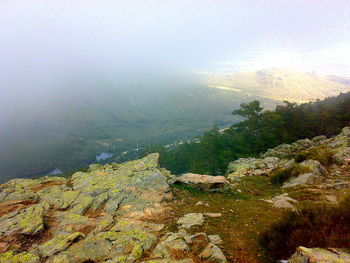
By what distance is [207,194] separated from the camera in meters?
14.1

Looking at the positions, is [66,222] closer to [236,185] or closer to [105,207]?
[105,207]

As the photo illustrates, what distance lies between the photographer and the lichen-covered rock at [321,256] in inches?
192

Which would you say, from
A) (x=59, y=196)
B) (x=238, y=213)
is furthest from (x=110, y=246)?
(x=59, y=196)

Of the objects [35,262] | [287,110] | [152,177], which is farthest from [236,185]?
[287,110]

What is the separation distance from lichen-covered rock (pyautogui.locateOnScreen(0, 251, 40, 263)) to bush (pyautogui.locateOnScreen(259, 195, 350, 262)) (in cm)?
861

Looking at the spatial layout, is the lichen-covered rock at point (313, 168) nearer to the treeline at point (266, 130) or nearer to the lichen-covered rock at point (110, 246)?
the lichen-covered rock at point (110, 246)

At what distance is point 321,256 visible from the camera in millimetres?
4996

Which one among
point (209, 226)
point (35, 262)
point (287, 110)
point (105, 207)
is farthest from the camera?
point (287, 110)

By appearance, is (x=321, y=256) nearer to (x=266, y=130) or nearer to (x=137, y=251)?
(x=137, y=251)

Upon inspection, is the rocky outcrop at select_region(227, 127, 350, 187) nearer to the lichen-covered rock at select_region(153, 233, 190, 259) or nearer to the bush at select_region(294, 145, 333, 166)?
the bush at select_region(294, 145, 333, 166)

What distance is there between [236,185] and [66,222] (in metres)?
11.9

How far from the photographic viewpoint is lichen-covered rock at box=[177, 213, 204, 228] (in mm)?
9312

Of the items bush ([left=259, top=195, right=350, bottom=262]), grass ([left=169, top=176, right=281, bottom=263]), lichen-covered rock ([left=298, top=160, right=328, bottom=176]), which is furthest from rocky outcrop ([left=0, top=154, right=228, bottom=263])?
lichen-covered rock ([left=298, top=160, right=328, bottom=176])

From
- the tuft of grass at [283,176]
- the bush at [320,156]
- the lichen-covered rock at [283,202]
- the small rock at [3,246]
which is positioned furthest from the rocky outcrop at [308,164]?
the small rock at [3,246]
